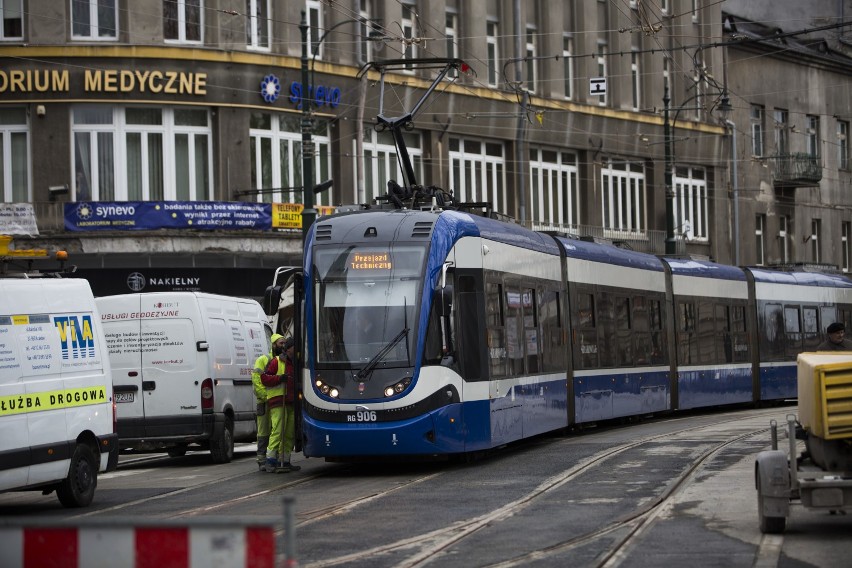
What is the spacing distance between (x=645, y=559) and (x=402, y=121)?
1343 cm

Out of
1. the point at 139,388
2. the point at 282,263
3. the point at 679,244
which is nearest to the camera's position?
the point at 139,388

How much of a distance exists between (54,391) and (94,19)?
24.3 m

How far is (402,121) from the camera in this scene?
23703 millimetres

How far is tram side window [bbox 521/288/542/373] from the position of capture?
22.1 meters

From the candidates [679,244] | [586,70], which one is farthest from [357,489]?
[679,244]

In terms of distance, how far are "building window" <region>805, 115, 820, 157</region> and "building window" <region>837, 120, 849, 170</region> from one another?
5.99 ft

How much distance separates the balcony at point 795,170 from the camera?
62469mm

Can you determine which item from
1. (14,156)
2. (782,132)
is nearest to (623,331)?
(14,156)

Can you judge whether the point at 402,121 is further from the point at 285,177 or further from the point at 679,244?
the point at 679,244

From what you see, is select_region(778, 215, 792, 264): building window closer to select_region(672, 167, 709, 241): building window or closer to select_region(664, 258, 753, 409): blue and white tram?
select_region(672, 167, 709, 241): building window

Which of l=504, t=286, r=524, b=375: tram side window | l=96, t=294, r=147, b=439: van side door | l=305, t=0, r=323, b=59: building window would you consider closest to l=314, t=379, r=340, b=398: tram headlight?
l=504, t=286, r=524, b=375: tram side window

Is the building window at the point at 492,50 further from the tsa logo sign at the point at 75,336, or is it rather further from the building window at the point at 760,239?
the tsa logo sign at the point at 75,336

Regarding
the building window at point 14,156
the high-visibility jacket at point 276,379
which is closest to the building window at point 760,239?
the building window at point 14,156

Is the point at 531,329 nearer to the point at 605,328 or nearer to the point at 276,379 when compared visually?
the point at 276,379
